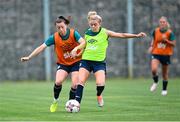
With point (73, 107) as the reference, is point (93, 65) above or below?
above

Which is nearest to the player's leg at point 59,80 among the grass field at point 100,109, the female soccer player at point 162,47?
the grass field at point 100,109

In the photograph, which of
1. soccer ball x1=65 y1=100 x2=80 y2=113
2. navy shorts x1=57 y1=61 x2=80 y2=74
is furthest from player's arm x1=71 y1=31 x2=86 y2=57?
soccer ball x1=65 y1=100 x2=80 y2=113

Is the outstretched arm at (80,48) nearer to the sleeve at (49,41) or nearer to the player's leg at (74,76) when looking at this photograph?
the player's leg at (74,76)

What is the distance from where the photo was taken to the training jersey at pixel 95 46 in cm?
1549

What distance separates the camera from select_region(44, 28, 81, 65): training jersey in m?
15.5

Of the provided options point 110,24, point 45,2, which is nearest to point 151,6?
point 110,24

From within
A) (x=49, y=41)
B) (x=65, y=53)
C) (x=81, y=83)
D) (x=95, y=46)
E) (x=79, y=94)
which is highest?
(x=49, y=41)

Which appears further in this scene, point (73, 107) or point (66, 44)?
point (66, 44)

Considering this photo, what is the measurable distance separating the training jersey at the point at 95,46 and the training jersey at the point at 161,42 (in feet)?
22.9

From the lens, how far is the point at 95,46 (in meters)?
15.5

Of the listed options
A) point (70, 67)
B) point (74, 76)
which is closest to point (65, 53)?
point (70, 67)

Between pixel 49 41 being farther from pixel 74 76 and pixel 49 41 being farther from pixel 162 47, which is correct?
pixel 162 47

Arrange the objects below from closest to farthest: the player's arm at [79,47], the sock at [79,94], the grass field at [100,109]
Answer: the grass field at [100,109] → the player's arm at [79,47] → the sock at [79,94]

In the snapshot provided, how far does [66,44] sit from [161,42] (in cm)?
749
